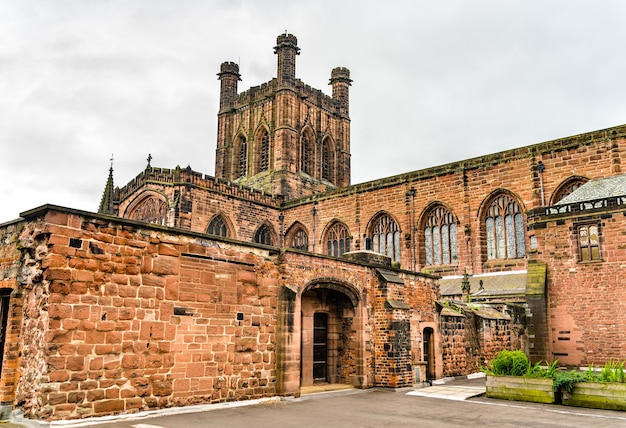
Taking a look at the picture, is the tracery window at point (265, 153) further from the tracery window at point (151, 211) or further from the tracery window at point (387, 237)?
the tracery window at point (387, 237)

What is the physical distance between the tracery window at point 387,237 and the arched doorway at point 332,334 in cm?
1523

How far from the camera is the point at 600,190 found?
20.8m

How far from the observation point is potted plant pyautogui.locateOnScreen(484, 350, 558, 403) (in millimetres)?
12664

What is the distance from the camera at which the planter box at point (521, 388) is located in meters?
12.6

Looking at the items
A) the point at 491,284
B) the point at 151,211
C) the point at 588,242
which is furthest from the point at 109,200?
the point at 588,242

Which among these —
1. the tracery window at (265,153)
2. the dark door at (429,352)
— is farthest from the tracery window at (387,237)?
the tracery window at (265,153)

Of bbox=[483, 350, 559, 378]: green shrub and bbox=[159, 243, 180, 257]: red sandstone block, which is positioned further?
bbox=[483, 350, 559, 378]: green shrub

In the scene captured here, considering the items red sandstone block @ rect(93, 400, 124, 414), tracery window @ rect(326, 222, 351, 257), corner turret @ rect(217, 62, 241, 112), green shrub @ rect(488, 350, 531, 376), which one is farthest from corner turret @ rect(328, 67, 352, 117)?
red sandstone block @ rect(93, 400, 124, 414)

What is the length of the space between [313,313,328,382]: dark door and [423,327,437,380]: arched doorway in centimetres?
359

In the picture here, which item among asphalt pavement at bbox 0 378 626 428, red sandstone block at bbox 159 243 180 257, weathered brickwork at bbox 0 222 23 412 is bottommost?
asphalt pavement at bbox 0 378 626 428

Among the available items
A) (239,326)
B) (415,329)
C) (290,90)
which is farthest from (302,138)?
(239,326)

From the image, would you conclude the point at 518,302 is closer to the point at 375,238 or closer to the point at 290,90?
the point at 375,238

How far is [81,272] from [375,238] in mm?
23505

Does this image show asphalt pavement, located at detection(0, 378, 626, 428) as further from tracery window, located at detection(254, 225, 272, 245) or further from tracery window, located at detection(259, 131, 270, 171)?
tracery window, located at detection(259, 131, 270, 171)
